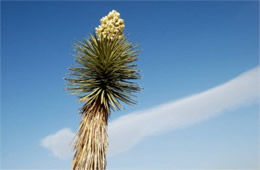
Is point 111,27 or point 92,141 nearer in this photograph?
point 92,141

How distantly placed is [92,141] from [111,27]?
2927 millimetres

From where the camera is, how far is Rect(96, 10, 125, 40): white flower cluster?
295 inches

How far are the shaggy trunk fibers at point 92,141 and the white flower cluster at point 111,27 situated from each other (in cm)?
192

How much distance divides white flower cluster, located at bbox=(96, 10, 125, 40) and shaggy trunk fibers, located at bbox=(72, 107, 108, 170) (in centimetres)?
192

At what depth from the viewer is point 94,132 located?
21.4 feet

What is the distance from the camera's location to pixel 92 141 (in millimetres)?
6352

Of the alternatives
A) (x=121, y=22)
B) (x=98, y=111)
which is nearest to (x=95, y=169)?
(x=98, y=111)

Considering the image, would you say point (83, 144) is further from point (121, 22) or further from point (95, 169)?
point (121, 22)

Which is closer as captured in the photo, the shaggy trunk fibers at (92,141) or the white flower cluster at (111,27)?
the shaggy trunk fibers at (92,141)

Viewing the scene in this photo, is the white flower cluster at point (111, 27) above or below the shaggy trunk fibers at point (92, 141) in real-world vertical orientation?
above

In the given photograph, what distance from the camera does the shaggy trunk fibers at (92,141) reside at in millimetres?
6166

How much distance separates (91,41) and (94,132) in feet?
7.52

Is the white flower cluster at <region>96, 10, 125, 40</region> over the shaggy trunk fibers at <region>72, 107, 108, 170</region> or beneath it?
over

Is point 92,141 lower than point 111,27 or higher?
lower
